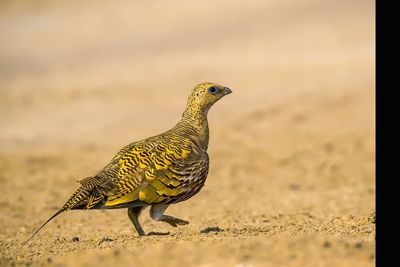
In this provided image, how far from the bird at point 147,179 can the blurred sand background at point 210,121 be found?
1.32ft

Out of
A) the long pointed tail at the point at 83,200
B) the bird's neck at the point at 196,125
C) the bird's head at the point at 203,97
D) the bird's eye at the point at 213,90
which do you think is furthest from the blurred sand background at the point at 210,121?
the bird's eye at the point at 213,90

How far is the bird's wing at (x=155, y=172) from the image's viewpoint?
863 centimetres

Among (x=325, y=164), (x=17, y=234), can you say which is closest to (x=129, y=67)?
(x=325, y=164)

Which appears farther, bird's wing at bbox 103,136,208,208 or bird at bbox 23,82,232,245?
bird's wing at bbox 103,136,208,208

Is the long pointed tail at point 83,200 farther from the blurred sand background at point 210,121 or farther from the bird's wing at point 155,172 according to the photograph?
the blurred sand background at point 210,121

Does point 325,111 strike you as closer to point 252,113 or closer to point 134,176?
point 252,113

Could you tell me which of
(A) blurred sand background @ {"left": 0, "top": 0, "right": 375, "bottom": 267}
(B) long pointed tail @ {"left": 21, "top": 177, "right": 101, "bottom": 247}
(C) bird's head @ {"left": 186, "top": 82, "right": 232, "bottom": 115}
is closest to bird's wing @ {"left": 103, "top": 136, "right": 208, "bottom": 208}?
(B) long pointed tail @ {"left": 21, "top": 177, "right": 101, "bottom": 247}

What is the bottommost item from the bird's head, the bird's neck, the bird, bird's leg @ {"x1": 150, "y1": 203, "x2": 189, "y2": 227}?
bird's leg @ {"x1": 150, "y1": 203, "x2": 189, "y2": 227}

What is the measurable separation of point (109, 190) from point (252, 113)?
547 inches

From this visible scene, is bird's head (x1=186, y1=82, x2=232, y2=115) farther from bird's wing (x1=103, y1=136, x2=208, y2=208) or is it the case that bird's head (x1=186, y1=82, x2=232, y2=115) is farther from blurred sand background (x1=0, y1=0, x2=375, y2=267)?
blurred sand background (x1=0, y1=0, x2=375, y2=267)

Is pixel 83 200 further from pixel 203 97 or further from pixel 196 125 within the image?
pixel 203 97

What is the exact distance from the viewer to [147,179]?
8.70 metres

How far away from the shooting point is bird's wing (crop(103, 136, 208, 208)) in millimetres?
8633
